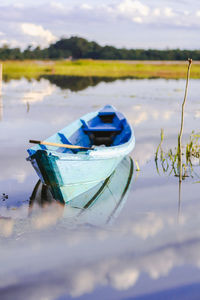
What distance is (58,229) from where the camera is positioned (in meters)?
6.25

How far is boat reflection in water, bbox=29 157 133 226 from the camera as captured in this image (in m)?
6.84

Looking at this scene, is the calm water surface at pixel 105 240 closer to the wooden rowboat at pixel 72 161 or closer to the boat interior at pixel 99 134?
the wooden rowboat at pixel 72 161

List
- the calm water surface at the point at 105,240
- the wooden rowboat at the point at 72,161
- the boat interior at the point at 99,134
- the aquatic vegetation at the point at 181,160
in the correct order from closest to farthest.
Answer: the calm water surface at the point at 105,240
the wooden rowboat at the point at 72,161
the aquatic vegetation at the point at 181,160
the boat interior at the point at 99,134

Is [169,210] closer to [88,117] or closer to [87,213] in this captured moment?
[87,213]

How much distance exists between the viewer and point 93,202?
7.54 metres

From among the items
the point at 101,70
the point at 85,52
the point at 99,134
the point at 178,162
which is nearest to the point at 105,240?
the point at 178,162

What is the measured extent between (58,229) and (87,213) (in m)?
0.86

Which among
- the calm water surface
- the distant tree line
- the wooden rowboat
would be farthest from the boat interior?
the distant tree line

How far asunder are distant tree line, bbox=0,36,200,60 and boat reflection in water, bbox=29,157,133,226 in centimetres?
6848

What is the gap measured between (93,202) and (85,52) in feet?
270

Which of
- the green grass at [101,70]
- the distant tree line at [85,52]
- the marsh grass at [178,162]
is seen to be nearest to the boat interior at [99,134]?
the marsh grass at [178,162]

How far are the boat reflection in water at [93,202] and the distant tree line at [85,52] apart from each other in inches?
2696

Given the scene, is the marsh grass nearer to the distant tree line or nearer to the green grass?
the green grass

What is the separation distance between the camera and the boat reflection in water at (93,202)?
6836 millimetres
